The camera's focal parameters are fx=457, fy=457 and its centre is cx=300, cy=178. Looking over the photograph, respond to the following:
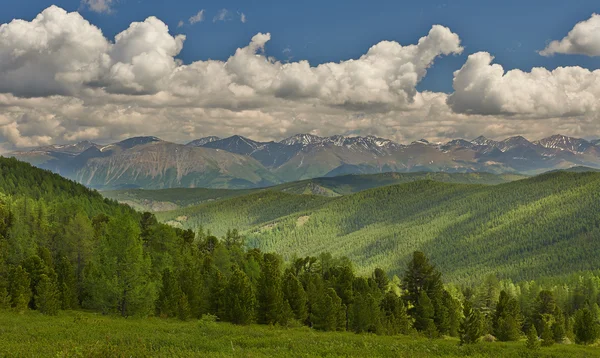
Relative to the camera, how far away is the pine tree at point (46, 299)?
2197 inches

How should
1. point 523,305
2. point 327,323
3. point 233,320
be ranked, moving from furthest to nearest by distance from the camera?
1. point 523,305
2. point 327,323
3. point 233,320

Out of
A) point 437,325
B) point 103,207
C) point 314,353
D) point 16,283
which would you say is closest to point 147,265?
point 16,283

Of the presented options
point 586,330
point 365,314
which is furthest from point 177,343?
point 586,330

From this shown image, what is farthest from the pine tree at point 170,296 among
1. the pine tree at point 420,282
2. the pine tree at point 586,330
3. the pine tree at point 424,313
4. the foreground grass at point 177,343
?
the pine tree at point 586,330

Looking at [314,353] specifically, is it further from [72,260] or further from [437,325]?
[72,260]

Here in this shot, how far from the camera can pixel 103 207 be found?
19838 cm

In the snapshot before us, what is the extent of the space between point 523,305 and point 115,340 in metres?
134

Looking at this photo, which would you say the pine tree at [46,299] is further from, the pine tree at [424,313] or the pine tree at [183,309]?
the pine tree at [424,313]

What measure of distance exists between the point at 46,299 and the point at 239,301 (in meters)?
23.6

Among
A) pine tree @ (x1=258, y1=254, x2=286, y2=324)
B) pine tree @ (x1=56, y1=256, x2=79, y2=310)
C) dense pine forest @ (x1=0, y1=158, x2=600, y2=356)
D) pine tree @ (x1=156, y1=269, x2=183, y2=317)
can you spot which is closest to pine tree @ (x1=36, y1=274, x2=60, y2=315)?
dense pine forest @ (x1=0, y1=158, x2=600, y2=356)

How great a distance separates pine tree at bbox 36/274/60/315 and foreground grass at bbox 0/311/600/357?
61.8 inches

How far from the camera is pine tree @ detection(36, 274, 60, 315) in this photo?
2197 inches

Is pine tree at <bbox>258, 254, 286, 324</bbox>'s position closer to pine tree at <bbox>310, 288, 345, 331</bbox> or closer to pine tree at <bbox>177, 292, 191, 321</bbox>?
pine tree at <bbox>310, 288, 345, 331</bbox>

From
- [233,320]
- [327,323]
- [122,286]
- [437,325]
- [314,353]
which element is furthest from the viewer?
[437,325]
